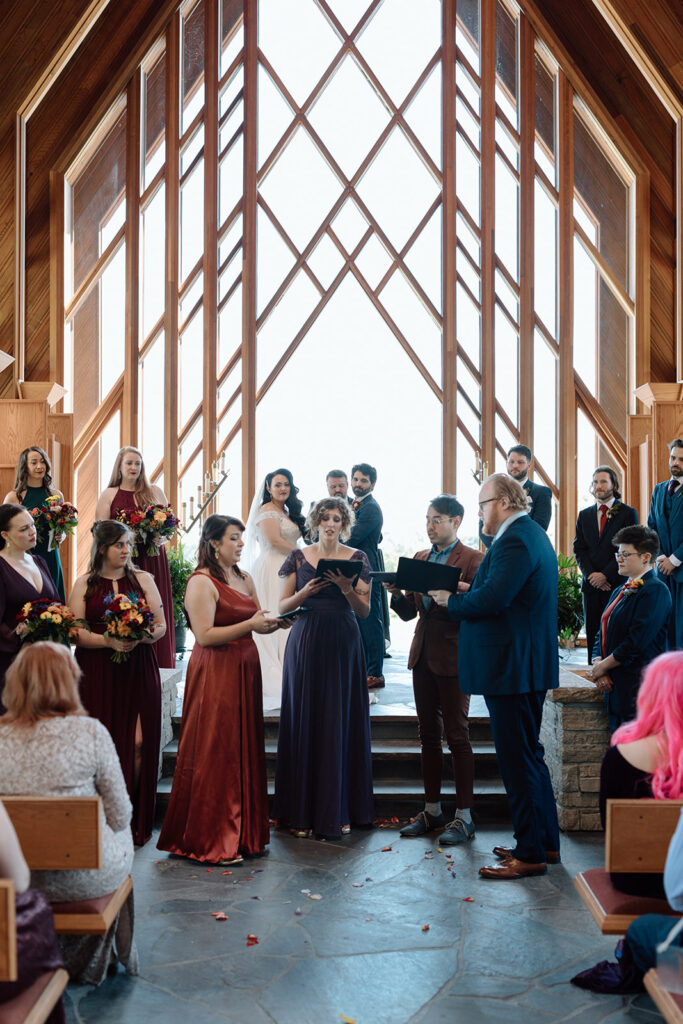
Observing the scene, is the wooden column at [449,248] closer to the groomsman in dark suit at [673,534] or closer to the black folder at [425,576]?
the groomsman in dark suit at [673,534]

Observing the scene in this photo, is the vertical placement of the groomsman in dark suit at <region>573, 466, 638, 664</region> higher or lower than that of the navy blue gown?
higher

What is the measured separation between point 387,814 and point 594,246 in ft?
27.8

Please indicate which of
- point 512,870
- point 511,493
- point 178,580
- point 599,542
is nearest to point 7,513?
point 511,493

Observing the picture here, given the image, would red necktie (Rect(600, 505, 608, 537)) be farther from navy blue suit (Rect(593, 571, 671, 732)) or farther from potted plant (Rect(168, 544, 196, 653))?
potted plant (Rect(168, 544, 196, 653))

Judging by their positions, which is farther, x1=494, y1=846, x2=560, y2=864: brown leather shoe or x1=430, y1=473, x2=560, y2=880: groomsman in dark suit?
x1=494, y1=846, x2=560, y2=864: brown leather shoe

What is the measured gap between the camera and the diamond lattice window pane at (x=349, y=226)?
11.7m

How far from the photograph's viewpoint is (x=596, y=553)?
768cm

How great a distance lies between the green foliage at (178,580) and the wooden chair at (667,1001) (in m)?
6.22

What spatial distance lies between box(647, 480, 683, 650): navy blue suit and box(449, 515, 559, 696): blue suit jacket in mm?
2281

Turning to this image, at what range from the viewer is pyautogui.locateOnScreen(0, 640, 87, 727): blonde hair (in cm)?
295

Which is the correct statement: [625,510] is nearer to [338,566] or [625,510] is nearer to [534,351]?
[338,566]

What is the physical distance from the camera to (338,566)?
4.82 m

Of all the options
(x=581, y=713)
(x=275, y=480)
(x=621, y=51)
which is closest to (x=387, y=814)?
(x=581, y=713)

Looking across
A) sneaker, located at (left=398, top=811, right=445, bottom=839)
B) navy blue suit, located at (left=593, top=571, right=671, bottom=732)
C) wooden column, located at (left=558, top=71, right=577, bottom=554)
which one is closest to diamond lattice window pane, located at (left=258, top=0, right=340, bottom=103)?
wooden column, located at (left=558, top=71, right=577, bottom=554)
